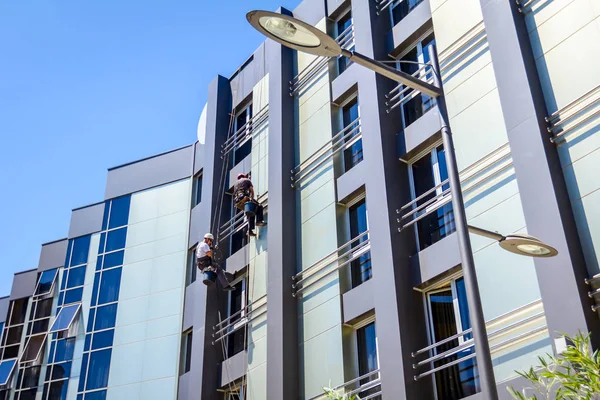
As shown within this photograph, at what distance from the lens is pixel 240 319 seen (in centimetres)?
2141

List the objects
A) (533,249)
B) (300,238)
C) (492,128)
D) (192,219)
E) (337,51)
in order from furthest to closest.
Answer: (192,219), (300,238), (492,128), (533,249), (337,51)

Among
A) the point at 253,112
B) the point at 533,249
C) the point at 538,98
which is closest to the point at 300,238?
the point at 253,112

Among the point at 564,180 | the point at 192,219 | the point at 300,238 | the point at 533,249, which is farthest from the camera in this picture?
the point at 192,219

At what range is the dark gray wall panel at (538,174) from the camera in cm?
1172

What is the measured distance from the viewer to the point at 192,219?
26672mm

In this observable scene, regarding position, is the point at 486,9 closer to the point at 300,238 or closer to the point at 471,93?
the point at 471,93

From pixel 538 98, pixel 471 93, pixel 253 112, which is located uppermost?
pixel 253 112

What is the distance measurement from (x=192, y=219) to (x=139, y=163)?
15.6ft

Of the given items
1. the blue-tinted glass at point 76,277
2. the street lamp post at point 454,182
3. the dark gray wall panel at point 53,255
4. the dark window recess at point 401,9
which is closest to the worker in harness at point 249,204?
the dark window recess at point 401,9

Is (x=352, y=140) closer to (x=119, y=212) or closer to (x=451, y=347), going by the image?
(x=451, y=347)

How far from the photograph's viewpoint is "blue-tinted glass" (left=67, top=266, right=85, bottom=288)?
30000 millimetres

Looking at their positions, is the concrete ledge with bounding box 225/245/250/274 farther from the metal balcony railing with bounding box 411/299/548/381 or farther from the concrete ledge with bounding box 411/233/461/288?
the metal balcony railing with bounding box 411/299/548/381

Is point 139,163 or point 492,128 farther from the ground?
point 139,163

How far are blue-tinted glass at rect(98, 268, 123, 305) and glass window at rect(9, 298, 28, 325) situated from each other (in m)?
10.0
